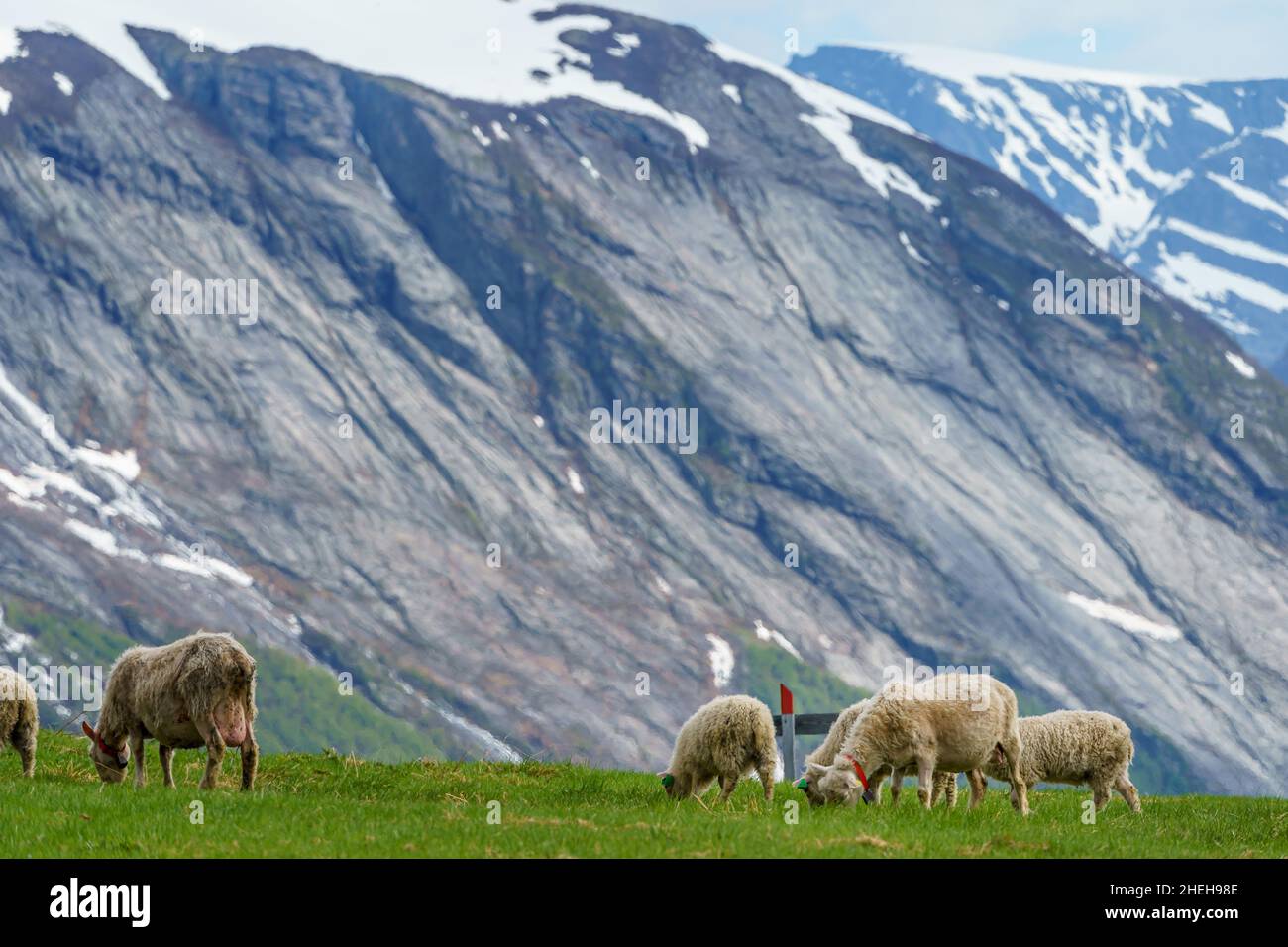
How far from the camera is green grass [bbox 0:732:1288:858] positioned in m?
17.7

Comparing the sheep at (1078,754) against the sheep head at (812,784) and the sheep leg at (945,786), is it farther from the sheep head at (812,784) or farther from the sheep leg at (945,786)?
the sheep head at (812,784)

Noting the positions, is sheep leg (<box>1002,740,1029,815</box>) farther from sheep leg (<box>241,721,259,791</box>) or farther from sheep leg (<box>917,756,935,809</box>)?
sheep leg (<box>241,721,259,791</box>)

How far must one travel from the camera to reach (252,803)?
20703 mm

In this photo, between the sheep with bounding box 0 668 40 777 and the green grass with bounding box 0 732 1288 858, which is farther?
the sheep with bounding box 0 668 40 777

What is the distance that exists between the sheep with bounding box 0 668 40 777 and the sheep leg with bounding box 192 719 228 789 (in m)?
3.93

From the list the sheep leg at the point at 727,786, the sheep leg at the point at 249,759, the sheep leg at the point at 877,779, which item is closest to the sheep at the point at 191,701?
the sheep leg at the point at 249,759

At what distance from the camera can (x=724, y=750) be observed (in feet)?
85.9

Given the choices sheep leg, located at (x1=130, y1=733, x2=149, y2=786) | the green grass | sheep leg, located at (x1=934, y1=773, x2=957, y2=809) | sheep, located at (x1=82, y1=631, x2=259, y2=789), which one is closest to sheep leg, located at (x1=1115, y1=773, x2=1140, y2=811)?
the green grass

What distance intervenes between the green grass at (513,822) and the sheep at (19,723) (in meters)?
0.39

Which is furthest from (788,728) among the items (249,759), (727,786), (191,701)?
Result: (191,701)

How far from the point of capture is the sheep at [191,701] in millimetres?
23312

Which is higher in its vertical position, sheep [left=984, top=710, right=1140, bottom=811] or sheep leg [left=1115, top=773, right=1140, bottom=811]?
sheep [left=984, top=710, right=1140, bottom=811]
